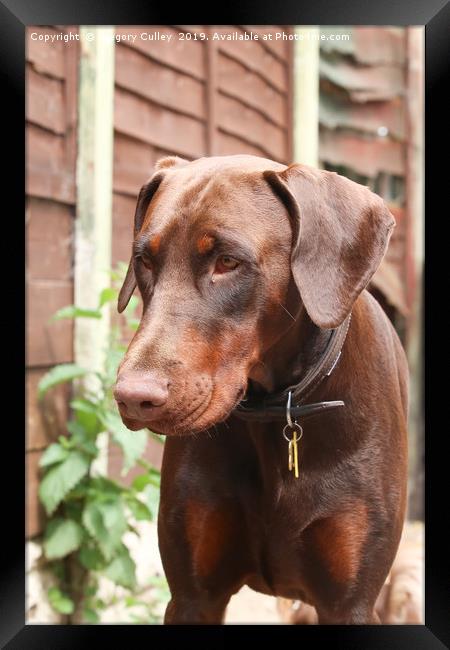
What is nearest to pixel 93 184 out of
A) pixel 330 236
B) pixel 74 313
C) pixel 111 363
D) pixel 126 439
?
pixel 74 313

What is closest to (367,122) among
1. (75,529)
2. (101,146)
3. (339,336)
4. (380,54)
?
(380,54)

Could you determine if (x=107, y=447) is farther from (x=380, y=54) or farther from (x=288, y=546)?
(x=380, y=54)

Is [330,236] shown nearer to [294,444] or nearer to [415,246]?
[294,444]

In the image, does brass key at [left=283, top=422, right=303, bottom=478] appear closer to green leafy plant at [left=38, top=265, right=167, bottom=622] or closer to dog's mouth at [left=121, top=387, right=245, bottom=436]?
dog's mouth at [left=121, top=387, right=245, bottom=436]

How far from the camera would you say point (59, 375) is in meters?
3.51

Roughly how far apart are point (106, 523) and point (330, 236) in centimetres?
199

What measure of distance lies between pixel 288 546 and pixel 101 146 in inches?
85.4

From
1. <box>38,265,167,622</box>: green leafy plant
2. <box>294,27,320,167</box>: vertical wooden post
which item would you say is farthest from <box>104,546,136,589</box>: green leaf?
<box>294,27,320,167</box>: vertical wooden post

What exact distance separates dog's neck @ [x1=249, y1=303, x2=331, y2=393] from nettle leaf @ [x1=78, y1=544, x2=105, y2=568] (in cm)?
182

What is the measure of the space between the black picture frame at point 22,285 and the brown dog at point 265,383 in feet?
0.40

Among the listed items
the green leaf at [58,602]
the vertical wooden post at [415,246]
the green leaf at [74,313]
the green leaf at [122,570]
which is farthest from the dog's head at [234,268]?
the vertical wooden post at [415,246]

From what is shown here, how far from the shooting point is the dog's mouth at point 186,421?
69.3 inches

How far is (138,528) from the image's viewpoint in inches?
161

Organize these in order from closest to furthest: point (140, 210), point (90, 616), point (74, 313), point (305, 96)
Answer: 1. point (140, 210)
2. point (74, 313)
3. point (90, 616)
4. point (305, 96)
